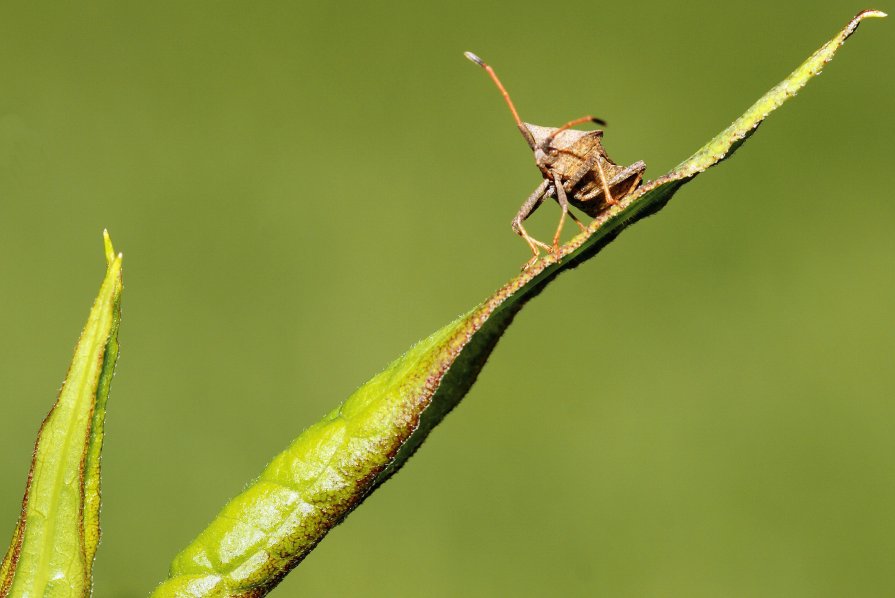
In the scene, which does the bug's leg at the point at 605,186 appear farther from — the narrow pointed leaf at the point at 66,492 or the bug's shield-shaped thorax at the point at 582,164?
the narrow pointed leaf at the point at 66,492

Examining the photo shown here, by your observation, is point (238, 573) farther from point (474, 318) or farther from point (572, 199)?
point (572, 199)

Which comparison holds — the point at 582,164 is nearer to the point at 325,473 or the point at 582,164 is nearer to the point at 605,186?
the point at 605,186

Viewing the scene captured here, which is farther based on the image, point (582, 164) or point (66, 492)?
point (582, 164)

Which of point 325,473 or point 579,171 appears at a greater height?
point 579,171

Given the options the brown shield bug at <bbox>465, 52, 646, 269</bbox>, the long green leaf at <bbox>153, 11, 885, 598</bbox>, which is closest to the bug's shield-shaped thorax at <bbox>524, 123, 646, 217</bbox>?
the brown shield bug at <bbox>465, 52, 646, 269</bbox>

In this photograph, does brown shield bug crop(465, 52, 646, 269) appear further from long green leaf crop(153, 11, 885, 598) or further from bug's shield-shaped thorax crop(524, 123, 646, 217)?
long green leaf crop(153, 11, 885, 598)

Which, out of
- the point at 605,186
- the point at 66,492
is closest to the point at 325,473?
the point at 66,492

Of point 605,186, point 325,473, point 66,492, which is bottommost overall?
point 325,473
